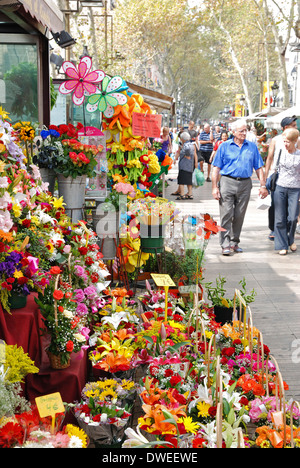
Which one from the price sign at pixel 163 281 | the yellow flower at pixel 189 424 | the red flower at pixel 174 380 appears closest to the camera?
the yellow flower at pixel 189 424

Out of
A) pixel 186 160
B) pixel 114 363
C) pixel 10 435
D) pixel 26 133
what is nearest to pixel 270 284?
pixel 26 133

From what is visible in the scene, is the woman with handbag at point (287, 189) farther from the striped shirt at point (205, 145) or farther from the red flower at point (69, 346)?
the striped shirt at point (205, 145)

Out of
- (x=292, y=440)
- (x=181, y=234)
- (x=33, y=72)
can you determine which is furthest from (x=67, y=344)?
(x=33, y=72)

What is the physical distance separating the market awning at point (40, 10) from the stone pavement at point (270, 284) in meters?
3.36

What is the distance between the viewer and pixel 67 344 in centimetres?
336

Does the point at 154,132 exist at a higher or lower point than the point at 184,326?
higher

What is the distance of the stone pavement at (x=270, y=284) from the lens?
4930mm

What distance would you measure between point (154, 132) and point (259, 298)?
228cm

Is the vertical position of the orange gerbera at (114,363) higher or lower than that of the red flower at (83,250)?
lower

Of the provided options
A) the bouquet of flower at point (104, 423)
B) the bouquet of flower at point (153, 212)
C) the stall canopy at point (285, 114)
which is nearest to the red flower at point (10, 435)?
the bouquet of flower at point (104, 423)

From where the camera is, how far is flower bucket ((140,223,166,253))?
221 inches

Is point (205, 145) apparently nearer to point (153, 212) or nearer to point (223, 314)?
point (153, 212)

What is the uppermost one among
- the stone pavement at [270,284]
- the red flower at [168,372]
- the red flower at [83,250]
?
the red flower at [83,250]
